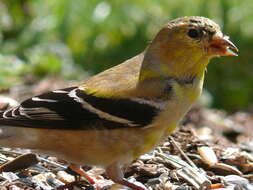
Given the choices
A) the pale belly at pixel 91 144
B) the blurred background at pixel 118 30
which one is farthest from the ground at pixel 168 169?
the blurred background at pixel 118 30

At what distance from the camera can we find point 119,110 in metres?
4.91

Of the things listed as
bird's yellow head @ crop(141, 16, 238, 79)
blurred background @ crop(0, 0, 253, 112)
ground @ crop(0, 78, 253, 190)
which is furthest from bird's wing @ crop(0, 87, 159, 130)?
blurred background @ crop(0, 0, 253, 112)

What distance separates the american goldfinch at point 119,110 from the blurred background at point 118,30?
15.6 feet

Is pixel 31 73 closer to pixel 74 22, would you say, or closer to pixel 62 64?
pixel 62 64

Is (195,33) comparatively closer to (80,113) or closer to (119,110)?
(119,110)

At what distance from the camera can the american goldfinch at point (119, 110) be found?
4.82 metres

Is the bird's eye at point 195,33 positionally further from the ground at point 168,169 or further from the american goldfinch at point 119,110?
the ground at point 168,169

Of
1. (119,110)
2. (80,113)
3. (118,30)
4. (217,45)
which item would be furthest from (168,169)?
(118,30)

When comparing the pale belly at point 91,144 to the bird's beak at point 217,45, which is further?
the bird's beak at point 217,45

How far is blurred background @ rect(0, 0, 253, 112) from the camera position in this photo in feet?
33.8

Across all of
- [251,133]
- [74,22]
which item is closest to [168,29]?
[251,133]

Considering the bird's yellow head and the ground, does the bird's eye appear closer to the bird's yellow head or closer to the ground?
the bird's yellow head

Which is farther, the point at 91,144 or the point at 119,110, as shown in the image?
the point at 119,110

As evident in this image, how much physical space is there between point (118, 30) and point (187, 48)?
5655 mm
